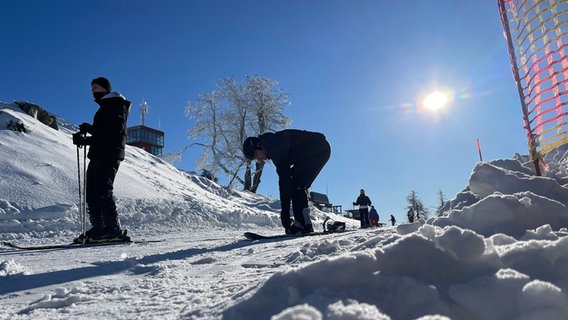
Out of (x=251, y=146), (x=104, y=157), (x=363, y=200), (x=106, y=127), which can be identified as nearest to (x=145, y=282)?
(x=104, y=157)

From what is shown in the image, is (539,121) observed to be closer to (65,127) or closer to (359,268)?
(359,268)

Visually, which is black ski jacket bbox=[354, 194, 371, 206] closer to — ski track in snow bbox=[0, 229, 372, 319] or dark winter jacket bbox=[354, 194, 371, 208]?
dark winter jacket bbox=[354, 194, 371, 208]

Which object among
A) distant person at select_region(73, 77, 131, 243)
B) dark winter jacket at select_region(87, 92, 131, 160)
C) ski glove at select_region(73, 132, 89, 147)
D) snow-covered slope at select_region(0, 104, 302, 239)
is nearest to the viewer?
distant person at select_region(73, 77, 131, 243)

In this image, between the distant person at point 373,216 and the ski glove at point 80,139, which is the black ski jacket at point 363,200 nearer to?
the distant person at point 373,216

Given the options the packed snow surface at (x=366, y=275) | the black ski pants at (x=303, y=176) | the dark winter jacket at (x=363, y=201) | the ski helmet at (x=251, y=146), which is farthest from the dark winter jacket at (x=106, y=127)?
the dark winter jacket at (x=363, y=201)

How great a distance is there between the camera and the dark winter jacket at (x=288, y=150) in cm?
595

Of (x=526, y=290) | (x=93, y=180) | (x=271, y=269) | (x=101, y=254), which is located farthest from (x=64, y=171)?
(x=526, y=290)

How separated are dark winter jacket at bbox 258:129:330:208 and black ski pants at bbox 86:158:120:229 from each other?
2.18m

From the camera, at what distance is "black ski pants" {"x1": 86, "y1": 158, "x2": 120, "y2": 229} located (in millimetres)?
5293

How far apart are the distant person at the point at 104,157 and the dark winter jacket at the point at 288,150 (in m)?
1.99

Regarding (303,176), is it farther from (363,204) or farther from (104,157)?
(363,204)

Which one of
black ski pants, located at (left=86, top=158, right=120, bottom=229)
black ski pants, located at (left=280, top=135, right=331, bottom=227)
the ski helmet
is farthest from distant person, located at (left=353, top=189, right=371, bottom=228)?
black ski pants, located at (left=86, top=158, right=120, bottom=229)

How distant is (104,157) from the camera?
5.45m

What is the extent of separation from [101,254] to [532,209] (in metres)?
3.55
